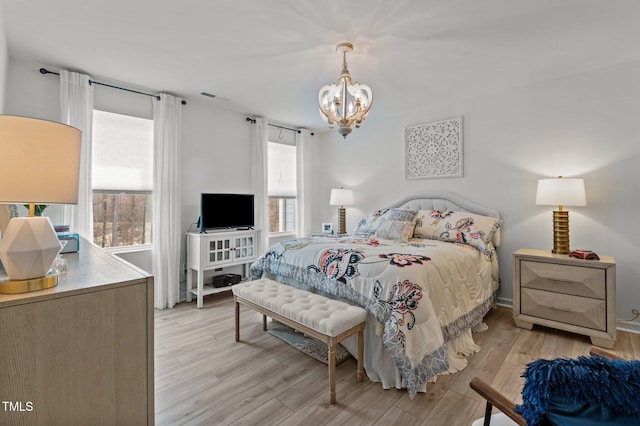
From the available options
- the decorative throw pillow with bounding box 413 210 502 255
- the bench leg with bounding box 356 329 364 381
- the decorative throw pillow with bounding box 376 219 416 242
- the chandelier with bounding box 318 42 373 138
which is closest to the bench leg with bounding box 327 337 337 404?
the bench leg with bounding box 356 329 364 381

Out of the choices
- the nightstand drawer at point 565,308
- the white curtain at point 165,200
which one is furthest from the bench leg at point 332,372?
the white curtain at point 165,200

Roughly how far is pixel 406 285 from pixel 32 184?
187 cm

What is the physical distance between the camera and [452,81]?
3158 millimetres

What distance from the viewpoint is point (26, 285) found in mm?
914

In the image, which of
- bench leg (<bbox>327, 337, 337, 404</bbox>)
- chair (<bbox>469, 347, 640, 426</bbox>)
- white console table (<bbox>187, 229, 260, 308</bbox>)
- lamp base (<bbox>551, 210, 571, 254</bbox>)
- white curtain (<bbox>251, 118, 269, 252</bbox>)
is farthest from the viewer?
white curtain (<bbox>251, 118, 269, 252</bbox>)

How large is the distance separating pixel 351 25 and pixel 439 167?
2.37 metres

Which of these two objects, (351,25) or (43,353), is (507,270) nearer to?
(351,25)

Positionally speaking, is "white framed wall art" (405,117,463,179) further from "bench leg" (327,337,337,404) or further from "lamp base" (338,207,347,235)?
"bench leg" (327,337,337,404)

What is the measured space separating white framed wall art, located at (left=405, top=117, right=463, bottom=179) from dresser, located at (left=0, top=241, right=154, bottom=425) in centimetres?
369

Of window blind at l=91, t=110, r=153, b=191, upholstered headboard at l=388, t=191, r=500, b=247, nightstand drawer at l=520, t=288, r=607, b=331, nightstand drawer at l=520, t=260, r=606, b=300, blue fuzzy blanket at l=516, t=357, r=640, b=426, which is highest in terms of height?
window blind at l=91, t=110, r=153, b=191

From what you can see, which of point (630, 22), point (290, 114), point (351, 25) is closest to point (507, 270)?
point (630, 22)

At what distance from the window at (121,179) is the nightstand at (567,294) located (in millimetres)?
4081

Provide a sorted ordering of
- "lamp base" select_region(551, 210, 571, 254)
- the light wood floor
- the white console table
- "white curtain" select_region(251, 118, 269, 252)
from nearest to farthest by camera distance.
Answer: the light wood floor
"lamp base" select_region(551, 210, 571, 254)
the white console table
"white curtain" select_region(251, 118, 269, 252)

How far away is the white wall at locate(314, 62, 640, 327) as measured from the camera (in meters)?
2.76
